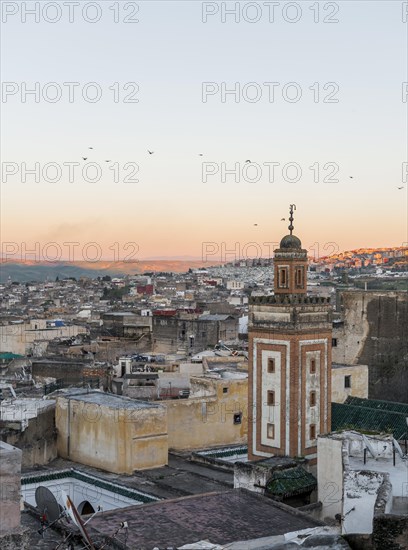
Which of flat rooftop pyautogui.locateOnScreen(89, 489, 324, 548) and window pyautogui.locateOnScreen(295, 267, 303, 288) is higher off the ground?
window pyautogui.locateOnScreen(295, 267, 303, 288)

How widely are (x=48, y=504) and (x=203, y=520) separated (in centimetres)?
303

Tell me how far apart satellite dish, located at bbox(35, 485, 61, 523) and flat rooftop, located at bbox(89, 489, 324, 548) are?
845mm

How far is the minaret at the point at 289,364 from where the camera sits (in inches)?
789

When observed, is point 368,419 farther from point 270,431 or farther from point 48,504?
point 48,504

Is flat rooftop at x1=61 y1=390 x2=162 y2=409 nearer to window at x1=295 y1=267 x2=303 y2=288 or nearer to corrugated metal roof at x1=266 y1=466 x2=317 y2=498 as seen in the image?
corrugated metal roof at x1=266 y1=466 x2=317 y2=498

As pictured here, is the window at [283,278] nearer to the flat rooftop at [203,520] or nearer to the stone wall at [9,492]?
the flat rooftop at [203,520]

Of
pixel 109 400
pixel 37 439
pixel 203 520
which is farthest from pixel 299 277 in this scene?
pixel 37 439

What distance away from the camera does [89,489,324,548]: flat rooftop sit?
13.5 metres

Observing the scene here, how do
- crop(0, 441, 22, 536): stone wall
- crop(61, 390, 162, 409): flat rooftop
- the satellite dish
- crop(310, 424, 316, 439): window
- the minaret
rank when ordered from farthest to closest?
crop(61, 390, 162, 409): flat rooftop < crop(310, 424, 316, 439): window < the minaret < the satellite dish < crop(0, 441, 22, 536): stone wall

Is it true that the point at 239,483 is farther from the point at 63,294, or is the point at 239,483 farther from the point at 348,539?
the point at 63,294

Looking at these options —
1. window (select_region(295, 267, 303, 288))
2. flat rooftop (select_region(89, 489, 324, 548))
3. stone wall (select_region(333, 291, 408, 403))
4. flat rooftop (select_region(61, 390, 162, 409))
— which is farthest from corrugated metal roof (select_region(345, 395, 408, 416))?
stone wall (select_region(333, 291, 408, 403))

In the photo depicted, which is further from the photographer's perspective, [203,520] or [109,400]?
[109,400]

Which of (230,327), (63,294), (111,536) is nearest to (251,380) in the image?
(111,536)

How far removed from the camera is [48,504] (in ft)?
41.5
